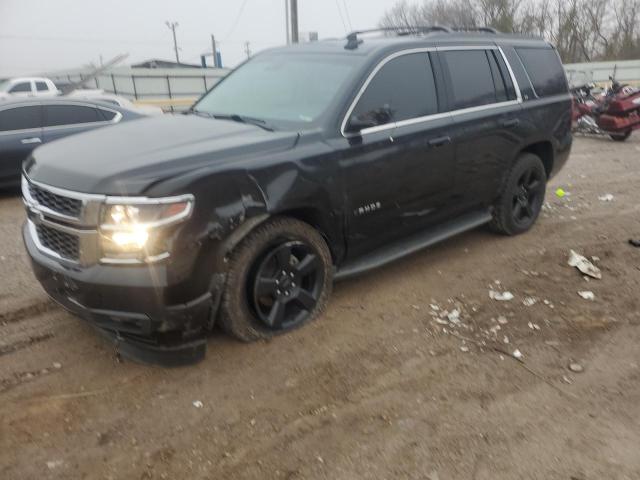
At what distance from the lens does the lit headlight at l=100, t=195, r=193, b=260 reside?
277cm

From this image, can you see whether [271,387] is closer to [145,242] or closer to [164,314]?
[164,314]

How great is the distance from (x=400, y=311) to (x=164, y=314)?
1821 mm

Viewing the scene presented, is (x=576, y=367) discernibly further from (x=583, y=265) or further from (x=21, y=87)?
(x=21, y=87)

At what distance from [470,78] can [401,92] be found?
3.10 feet

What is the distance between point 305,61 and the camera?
13.9 ft

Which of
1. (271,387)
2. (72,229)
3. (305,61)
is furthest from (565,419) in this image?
(305,61)

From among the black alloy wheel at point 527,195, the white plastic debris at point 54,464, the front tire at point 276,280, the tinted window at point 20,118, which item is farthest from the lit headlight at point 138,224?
the tinted window at point 20,118

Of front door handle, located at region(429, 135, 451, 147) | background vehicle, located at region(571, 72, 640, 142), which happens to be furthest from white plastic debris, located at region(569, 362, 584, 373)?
background vehicle, located at region(571, 72, 640, 142)

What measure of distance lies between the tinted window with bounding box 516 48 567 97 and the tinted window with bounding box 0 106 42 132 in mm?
6462

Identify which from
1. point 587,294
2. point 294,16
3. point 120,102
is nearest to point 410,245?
point 587,294

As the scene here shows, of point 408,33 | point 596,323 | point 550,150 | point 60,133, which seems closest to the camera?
point 596,323

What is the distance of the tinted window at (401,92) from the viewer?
3.78 m

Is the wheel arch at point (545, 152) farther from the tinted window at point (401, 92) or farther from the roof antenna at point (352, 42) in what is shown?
the roof antenna at point (352, 42)

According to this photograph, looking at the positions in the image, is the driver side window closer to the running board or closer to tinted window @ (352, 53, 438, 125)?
tinted window @ (352, 53, 438, 125)
